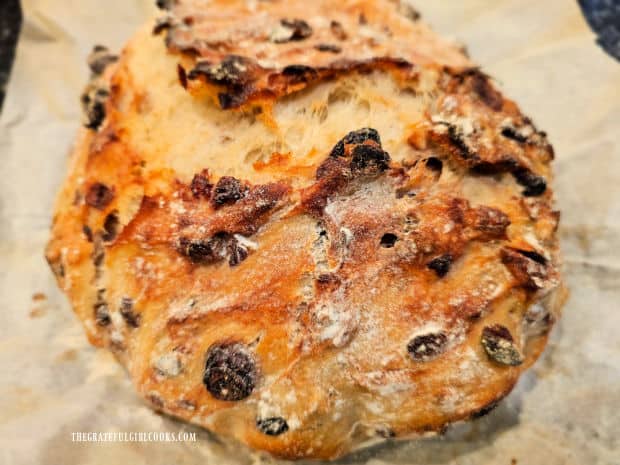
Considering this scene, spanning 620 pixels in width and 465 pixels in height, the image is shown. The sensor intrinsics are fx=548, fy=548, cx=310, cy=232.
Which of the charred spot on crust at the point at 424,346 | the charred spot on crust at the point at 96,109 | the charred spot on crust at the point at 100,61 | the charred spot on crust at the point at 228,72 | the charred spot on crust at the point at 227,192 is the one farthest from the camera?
the charred spot on crust at the point at 100,61

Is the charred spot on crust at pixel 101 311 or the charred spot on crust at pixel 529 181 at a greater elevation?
the charred spot on crust at pixel 529 181

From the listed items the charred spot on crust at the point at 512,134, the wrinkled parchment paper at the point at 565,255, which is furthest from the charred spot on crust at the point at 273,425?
the charred spot on crust at the point at 512,134

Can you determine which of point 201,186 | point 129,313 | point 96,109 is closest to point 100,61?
point 96,109

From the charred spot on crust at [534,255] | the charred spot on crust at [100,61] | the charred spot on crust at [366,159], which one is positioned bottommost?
the charred spot on crust at [534,255]

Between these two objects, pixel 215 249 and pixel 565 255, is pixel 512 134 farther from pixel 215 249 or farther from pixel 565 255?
pixel 215 249

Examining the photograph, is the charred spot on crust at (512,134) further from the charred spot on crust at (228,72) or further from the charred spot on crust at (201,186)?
the charred spot on crust at (201,186)

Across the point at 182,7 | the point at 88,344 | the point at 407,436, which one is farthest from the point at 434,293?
the point at 182,7
